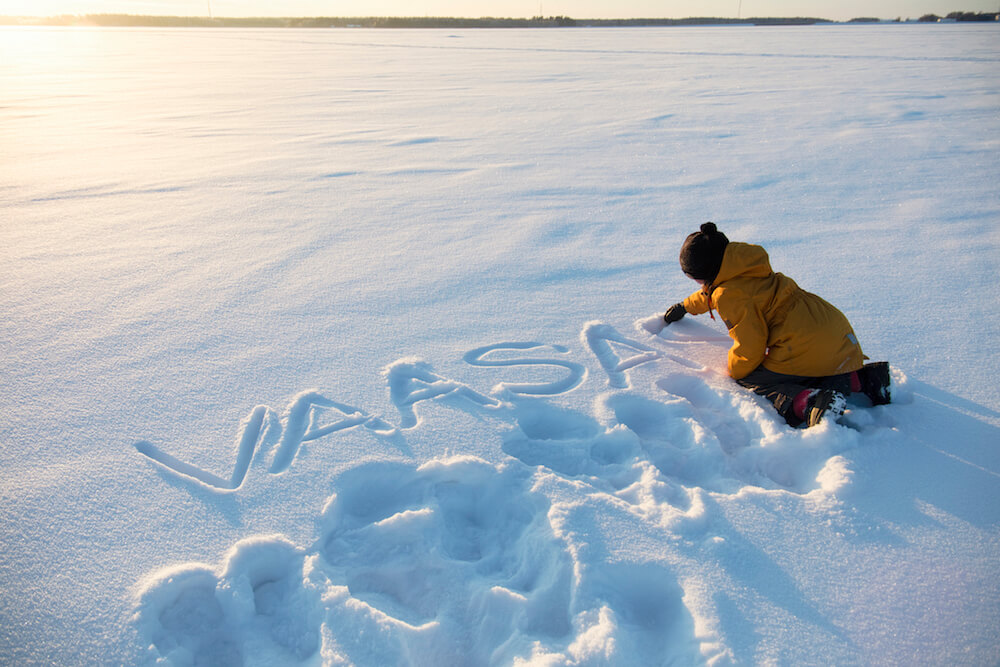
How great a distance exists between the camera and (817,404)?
186cm

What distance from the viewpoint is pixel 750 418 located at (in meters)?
1.97

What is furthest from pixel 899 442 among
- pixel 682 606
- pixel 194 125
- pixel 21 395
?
pixel 194 125

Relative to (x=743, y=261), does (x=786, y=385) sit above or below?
below

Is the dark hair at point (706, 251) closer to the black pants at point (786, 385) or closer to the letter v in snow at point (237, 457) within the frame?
the black pants at point (786, 385)

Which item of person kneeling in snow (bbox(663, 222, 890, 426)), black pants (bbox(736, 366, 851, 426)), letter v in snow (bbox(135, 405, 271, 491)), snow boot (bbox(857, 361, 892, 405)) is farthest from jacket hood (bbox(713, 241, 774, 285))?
letter v in snow (bbox(135, 405, 271, 491))

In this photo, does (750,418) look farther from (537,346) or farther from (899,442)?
(537,346)

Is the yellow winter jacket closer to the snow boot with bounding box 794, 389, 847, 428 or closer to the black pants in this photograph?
the black pants

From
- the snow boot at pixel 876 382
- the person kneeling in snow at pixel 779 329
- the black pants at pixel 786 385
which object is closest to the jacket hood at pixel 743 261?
the person kneeling in snow at pixel 779 329

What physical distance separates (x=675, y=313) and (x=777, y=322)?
483mm

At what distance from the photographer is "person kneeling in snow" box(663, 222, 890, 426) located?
1.99 metres

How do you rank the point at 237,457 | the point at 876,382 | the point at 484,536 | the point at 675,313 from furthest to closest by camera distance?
the point at 675,313
the point at 876,382
the point at 237,457
the point at 484,536

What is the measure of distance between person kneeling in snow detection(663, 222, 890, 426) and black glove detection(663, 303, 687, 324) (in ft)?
1.16

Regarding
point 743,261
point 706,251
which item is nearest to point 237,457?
point 706,251

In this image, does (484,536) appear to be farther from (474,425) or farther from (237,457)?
(237,457)
